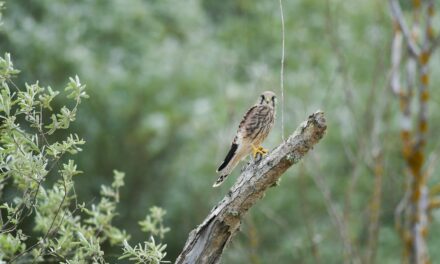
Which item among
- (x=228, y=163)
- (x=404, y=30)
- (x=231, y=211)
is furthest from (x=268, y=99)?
(x=404, y=30)

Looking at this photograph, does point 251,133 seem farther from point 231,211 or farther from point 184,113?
point 184,113

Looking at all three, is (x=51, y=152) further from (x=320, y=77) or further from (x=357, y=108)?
(x=320, y=77)

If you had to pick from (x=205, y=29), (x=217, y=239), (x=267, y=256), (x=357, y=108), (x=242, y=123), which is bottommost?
(x=217, y=239)

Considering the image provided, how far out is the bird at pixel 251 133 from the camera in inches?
159

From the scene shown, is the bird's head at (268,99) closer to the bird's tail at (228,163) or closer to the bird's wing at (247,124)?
the bird's wing at (247,124)

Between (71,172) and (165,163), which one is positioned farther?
(165,163)

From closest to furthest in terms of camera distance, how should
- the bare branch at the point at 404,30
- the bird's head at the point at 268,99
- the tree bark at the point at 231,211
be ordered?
1. the tree bark at the point at 231,211
2. the bird's head at the point at 268,99
3. the bare branch at the point at 404,30

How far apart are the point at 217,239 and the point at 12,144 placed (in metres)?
0.87

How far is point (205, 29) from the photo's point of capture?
13.7 metres

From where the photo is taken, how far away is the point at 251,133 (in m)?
4.20

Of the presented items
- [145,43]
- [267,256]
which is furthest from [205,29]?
[267,256]

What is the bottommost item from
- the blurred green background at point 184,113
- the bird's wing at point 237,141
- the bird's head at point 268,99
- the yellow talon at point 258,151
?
the yellow talon at point 258,151

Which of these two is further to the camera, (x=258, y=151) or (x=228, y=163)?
(x=228, y=163)

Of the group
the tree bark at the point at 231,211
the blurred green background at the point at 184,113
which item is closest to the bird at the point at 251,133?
the tree bark at the point at 231,211
